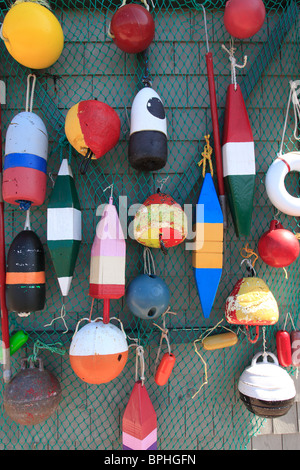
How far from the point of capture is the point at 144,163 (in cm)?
185

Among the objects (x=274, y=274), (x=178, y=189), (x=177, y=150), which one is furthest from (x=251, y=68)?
(x=274, y=274)

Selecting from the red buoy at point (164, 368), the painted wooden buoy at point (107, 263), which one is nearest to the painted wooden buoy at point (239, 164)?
the painted wooden buoy at point (107, 263)

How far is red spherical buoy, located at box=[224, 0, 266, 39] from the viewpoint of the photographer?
180 centimetres

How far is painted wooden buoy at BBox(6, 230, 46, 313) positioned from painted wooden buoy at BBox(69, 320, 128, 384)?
326 millimetres

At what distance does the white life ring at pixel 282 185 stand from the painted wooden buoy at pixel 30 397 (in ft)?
5.55

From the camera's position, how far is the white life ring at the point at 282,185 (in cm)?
184

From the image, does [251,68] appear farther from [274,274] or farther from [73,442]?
[73,442]

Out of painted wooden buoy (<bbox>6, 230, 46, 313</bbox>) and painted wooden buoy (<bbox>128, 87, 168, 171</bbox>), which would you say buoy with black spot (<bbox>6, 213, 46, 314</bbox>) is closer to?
painted wooden buoy (<bbox>6, 230, 46, 313</bbox>)

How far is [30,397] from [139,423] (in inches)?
24.1

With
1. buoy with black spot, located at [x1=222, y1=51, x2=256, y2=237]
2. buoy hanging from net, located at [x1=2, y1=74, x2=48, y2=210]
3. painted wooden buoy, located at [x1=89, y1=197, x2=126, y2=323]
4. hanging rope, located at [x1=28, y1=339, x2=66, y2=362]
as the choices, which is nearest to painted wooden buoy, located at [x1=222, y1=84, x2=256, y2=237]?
buoy with black spot, located at [x1=222, y1=51, x2=256, y2=237]

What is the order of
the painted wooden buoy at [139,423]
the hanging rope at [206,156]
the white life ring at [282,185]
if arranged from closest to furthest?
the painted wooden buoy at [139,423]
the white life ring at [282,185]
the hanging rope at [206,156]

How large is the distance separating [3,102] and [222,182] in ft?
4.90

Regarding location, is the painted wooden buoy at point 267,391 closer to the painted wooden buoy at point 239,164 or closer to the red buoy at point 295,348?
the red buoy at point 295,348

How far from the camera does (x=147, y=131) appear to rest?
1736 mm
